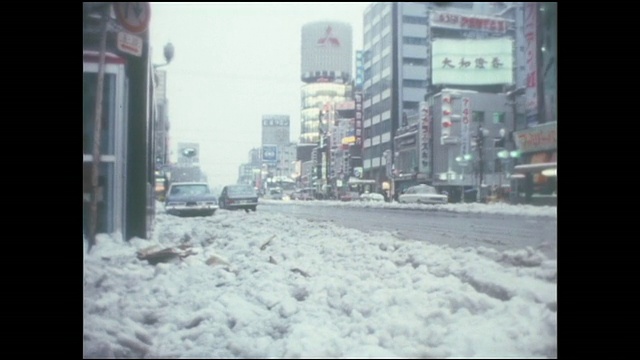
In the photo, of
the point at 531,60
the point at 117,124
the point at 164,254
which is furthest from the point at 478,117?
the point at 117,124

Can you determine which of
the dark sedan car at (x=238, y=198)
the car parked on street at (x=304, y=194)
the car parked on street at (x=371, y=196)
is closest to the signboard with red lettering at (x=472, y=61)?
the car parked on street at (x=371, y=196)

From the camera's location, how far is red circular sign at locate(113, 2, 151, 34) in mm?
2463

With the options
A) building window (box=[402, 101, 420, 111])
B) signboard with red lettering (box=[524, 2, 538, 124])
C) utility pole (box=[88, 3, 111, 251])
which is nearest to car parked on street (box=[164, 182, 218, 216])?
utility pole (box=[88, 3, 111, 251])

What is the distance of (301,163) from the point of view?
9.55 feet

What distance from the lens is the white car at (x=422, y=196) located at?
8.62ft

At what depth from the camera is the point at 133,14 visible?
8.16 ft

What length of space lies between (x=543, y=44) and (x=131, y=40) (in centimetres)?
212

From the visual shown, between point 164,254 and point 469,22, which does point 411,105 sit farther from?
point 164,254

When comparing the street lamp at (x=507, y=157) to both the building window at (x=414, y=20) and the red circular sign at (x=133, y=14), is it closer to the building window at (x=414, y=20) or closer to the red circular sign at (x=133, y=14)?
the building window at (x=414, y=20)

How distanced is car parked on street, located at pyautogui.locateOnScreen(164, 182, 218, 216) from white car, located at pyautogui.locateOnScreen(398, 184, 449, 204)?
1067 mm

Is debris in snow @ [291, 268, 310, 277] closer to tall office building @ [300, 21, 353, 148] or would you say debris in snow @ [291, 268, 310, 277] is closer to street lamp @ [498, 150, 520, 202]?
tall office building @ [300, 21, 353, 148]

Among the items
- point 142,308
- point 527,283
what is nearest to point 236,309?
point 142,308

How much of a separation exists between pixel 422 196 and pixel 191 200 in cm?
129
